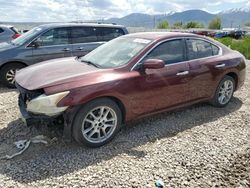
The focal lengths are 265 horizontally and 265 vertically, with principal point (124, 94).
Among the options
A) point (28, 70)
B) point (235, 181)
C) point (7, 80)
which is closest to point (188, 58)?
point (235, 181)

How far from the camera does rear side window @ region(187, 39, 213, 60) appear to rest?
185 inches

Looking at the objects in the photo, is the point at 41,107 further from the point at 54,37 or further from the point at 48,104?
the point at 54,37

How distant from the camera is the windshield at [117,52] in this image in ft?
13.4

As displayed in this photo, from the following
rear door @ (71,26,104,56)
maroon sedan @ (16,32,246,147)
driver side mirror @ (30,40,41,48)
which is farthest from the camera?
rear door @ (71,26,104,56)

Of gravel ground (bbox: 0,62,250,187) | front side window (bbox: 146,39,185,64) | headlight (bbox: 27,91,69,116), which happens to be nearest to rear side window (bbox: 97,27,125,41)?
front side window (bbox: 146,39,185,64)

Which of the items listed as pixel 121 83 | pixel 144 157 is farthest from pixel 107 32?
pixel 144 157

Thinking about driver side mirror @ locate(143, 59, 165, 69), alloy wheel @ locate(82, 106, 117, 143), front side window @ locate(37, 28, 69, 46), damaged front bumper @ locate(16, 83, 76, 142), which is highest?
front side window @ locate(37, 28, 69, 46)

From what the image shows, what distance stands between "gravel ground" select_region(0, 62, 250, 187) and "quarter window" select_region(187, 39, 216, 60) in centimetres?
116

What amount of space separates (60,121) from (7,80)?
12.0 feet

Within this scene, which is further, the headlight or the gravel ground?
the headlight

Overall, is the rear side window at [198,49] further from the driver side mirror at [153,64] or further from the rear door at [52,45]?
the rear door at [52,45]

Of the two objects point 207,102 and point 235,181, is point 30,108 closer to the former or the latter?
point 235,181

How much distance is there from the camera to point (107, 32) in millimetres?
7973

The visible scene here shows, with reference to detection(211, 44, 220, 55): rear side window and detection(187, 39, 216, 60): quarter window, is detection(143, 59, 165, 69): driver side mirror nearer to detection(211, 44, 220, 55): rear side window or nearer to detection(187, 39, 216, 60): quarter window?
detection(187, 39, 216, 60): quarter window
